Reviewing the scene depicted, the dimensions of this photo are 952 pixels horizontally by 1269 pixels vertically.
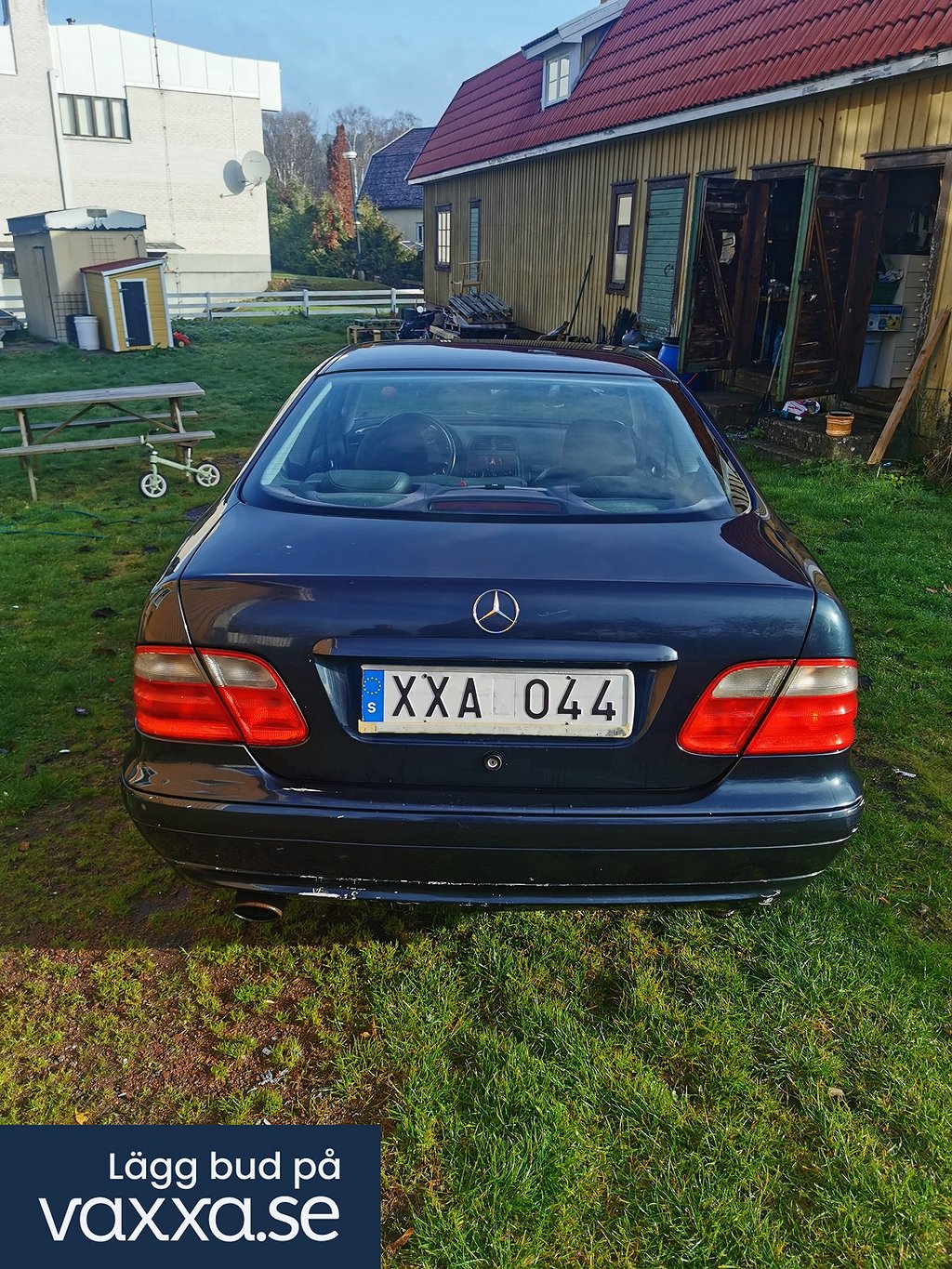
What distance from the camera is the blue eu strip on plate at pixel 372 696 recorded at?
212 cm

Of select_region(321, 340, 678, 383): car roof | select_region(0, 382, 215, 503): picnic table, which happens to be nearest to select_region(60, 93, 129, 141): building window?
select_region(0, 382, 215, 503): picnic table

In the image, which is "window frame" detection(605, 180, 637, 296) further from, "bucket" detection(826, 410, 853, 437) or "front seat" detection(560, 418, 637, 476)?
"front seat" detection(560, 418, 637, 476)

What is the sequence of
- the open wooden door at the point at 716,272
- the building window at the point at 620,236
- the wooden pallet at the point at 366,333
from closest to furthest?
1. the open wooden door at the point at 716,272
2. the building window at the point at 620,236
3. the wooden pallet at the point at 366,333

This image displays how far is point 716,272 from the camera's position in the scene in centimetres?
1156

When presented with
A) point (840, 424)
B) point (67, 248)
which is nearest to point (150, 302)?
point (67, 248)

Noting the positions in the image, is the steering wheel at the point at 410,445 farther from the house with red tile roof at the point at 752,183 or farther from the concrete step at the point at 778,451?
the house with red tile roof at the point at 752,183

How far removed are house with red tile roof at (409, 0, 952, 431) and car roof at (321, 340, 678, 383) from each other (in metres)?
6.70

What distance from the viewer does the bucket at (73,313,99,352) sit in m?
20.7

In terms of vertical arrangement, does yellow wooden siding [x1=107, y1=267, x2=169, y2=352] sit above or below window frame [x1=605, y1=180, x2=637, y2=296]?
below

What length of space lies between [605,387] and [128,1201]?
2.64 m

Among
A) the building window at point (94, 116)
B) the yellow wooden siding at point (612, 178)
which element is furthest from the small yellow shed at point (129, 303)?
the building window at point (94, 116)

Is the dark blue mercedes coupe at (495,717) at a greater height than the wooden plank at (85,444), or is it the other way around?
the dark blue mercedes coupe at (495,717)

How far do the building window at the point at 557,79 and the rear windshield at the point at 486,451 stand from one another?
1707 cm

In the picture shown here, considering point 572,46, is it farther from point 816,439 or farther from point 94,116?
point 94,116
